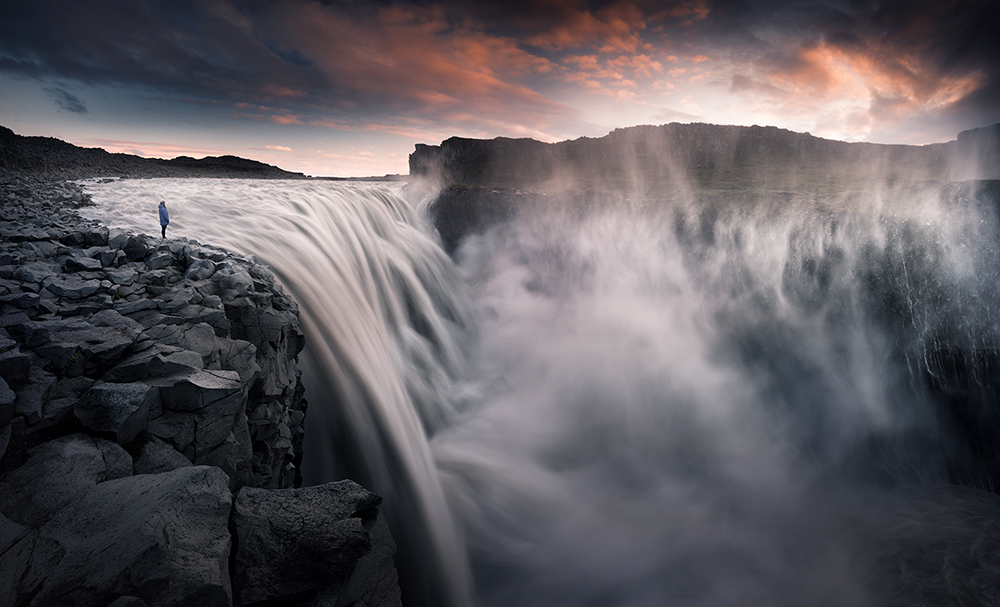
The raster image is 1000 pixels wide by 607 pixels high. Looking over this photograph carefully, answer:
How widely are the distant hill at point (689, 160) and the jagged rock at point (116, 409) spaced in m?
25.7

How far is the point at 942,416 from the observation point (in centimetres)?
1409

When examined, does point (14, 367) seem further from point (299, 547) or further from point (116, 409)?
point (299, 547)

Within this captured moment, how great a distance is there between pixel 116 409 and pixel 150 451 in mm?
423

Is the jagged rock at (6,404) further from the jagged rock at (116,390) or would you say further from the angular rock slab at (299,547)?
the angular rock slab at (299,547)

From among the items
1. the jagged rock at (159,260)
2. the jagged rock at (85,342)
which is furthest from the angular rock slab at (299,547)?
the jagged rock at (159,260)

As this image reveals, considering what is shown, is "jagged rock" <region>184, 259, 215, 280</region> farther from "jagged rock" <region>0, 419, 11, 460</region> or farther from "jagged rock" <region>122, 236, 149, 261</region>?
"jagged rock" <region>0, 419, 11, 460</region>

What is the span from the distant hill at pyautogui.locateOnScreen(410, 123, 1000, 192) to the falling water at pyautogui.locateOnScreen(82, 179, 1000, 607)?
22.8 ft

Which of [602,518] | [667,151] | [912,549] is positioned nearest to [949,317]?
[912,549]

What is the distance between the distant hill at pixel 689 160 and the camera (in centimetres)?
2736

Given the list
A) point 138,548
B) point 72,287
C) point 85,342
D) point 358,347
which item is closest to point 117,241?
point 72,287

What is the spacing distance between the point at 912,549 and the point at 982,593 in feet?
4.24

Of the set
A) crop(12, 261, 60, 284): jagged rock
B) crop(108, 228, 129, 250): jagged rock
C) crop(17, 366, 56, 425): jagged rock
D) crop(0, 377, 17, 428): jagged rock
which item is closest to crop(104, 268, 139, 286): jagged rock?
crop(12, 261, 60, 284): jagged rock

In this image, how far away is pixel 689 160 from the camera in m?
35.6

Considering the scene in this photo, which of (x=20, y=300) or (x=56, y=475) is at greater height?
(x=20, y=300)
